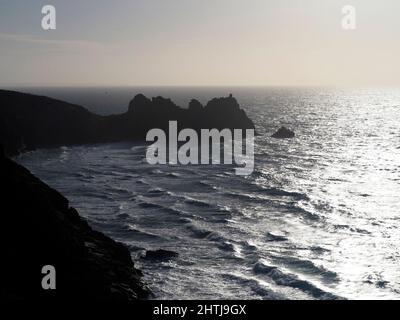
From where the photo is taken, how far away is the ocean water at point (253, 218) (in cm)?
3441

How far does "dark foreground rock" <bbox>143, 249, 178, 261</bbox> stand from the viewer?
38.7 meters

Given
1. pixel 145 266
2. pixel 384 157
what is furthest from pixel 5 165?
pixel 384 157

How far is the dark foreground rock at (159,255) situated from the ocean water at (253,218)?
0.82 metres

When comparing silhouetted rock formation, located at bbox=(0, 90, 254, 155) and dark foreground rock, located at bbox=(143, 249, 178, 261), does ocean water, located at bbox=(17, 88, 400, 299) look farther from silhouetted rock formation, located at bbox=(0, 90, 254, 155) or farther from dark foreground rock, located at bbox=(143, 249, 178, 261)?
silhouetted rock formation, located at bbox=(0, 90, 254, 155)

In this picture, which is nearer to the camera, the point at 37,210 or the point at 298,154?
the point at 37,210

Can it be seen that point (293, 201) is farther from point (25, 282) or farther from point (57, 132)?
point (57, 132)

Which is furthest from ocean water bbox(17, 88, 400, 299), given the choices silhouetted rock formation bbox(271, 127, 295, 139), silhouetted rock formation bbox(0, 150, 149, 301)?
silhouetted rock formation bbox(271, 127, 295, 139)

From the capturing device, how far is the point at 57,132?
4515 inches

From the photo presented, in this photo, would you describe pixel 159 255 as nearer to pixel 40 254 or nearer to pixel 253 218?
pixel 40 254

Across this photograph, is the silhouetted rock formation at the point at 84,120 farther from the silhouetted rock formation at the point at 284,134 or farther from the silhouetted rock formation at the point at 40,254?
the silhouetted rock formation at the point at 40,254

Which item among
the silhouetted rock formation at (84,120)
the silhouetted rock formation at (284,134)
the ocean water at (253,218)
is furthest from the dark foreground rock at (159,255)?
the silhouetted rock formation at (284,134)

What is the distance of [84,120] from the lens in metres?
120

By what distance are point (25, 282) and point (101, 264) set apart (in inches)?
240

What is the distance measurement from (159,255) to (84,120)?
86.9m
